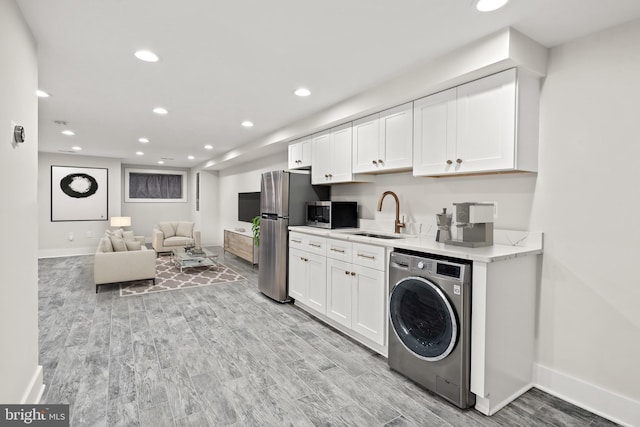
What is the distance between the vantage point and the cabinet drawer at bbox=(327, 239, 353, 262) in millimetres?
3035

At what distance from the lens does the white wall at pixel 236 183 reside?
20.0 feet

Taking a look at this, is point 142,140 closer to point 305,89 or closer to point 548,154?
point 305,89

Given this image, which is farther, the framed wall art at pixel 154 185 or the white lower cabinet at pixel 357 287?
the framed wall art at pixel 154 185

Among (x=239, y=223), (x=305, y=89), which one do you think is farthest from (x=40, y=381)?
(x=239, y=223)

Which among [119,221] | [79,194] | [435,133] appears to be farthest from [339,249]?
[79,194]

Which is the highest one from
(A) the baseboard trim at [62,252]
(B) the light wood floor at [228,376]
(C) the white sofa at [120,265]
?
(C) the white sofa at [120,265]

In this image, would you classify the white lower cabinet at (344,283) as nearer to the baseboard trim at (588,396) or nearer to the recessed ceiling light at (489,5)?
the baseboard trim at (588,396)

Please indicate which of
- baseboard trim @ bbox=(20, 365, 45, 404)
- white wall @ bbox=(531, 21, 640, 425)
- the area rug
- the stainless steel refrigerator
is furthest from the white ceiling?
the area rug

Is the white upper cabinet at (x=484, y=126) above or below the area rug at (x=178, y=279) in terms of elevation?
above

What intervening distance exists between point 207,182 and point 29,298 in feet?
24.5

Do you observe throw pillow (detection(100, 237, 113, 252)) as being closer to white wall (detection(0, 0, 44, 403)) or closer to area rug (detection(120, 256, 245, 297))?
area rug (detection(120, 256, 245, 297))

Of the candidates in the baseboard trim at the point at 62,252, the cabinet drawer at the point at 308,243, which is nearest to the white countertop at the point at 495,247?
the cabinet drawer at the point at 308,243

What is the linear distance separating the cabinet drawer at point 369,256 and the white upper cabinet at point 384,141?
A: 0.79m

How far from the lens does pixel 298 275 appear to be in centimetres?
388
